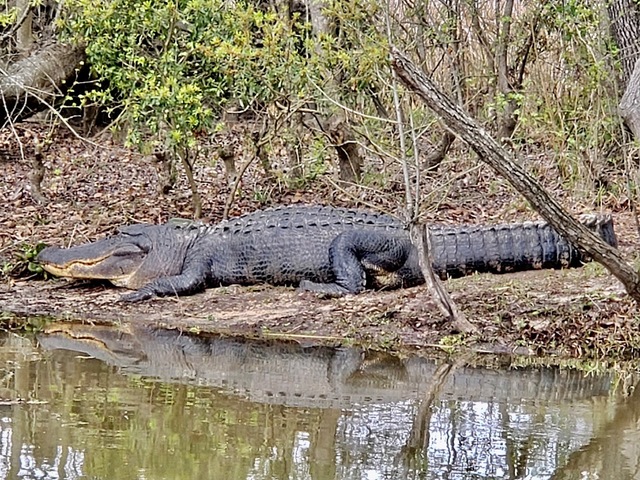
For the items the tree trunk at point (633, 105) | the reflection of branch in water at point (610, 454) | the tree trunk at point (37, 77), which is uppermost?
the tree trunk at point (37, 77)

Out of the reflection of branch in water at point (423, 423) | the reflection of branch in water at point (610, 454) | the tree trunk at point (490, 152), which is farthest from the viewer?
the tree trunk at point (490, 152)

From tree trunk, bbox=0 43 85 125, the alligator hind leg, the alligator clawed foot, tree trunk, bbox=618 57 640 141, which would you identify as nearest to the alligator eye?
the alligator clawed foot

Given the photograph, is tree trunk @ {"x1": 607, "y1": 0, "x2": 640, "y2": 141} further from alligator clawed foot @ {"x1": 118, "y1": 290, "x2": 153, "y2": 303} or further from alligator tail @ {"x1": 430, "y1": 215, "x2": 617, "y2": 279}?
alligator clawed foot @ {"x1": 118, "y1": 290, "x2": 153, "y2": 303}

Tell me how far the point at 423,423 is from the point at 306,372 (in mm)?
1184

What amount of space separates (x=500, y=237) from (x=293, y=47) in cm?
235

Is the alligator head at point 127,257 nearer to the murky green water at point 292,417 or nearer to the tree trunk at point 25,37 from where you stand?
the murky green water at point 292,417

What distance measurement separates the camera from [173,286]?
25.4 ft

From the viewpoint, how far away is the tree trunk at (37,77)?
384 inches

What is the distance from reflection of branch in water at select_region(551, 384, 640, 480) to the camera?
3691mm

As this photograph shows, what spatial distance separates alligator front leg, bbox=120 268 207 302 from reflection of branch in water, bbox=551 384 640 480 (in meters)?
4.01

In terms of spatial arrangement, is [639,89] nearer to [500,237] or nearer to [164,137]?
[500,237]

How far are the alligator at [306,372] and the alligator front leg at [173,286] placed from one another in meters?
1.16

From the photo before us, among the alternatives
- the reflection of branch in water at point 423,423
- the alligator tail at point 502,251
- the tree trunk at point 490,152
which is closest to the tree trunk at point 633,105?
the tree trunk at point 490,152

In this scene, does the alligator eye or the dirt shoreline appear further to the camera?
the alligator eye
